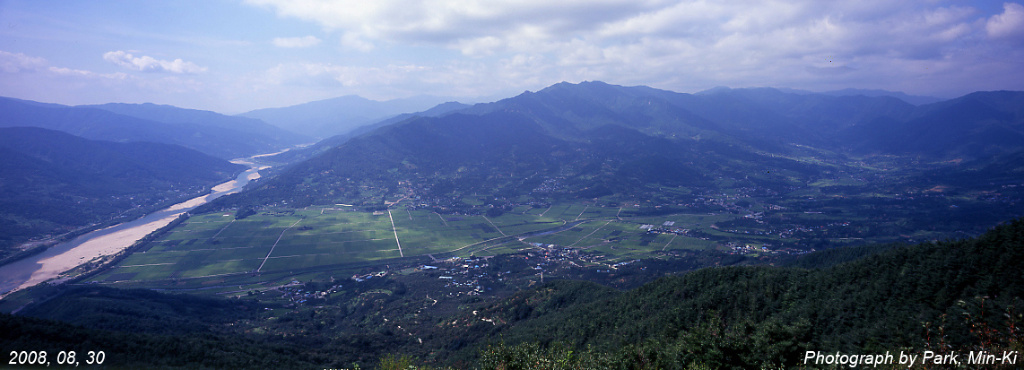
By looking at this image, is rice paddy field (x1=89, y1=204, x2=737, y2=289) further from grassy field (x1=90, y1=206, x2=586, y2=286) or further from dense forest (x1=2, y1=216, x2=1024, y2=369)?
dense forest (x1=2, y1=216, x2=1024, y2=369)

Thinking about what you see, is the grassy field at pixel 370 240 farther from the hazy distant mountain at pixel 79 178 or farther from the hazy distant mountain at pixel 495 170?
the hazy distant mountain at pixel 79 178

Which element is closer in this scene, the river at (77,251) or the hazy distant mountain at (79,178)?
the river at (77,251)

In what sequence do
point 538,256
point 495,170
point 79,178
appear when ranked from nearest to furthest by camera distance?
point 538,256 → point 79,178 → point 495,170

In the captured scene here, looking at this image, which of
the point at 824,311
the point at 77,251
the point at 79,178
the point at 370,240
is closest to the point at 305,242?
the point at 370,240

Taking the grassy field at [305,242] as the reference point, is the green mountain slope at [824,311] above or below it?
above

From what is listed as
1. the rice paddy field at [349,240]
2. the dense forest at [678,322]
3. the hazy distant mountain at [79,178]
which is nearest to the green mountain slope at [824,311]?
the dense forest at [678,322]

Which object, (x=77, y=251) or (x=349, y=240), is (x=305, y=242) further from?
(x=77, y=251)

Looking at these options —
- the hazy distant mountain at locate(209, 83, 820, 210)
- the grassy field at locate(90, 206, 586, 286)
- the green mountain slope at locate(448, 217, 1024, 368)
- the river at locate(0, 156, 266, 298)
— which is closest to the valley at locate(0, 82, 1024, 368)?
the green mountain slope at locate(448, 217, 1024, 368)
